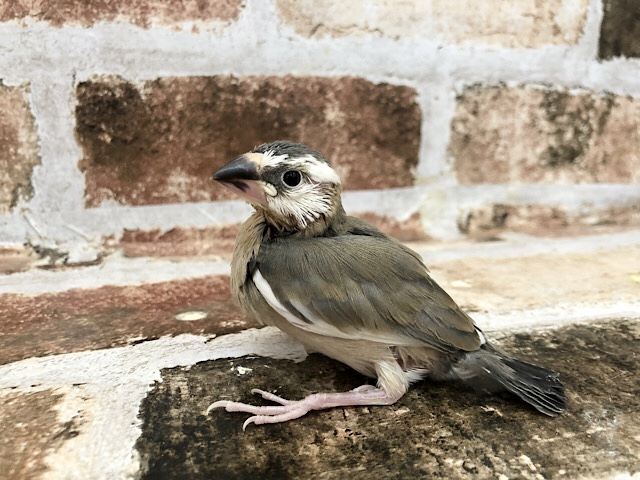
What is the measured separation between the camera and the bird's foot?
0.74 metres

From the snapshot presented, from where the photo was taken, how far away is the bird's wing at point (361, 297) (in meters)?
0.82

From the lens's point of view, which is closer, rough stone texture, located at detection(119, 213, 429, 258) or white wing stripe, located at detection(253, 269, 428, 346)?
white wing stripe, located at detection(253, 269, 428, 346)

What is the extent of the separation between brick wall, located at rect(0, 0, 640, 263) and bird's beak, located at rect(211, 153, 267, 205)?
44cm

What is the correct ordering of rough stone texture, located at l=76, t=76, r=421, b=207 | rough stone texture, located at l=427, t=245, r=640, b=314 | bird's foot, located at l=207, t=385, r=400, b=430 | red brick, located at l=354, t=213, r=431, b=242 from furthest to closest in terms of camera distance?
red brick, located at l=354, t=213, r=431, b=242 < rough stone texture, located at l=76, t=76, r=421, b=207 < rough stone texture, located at l=427, t=245, r=640, b=314 < bird's foot, located at l=207, t=385, r=400, b=430

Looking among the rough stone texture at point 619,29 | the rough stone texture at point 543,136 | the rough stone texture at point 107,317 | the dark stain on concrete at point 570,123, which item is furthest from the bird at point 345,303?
the rough stone texture at point 619,29

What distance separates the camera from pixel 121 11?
3.86 ft

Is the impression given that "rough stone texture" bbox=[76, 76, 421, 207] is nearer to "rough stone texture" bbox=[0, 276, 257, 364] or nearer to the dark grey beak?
"rough stone texture" bbox=[0, 276, 257, 364]

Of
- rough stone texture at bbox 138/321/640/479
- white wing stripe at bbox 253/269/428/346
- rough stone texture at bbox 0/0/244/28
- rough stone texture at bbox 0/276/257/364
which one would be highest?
rough stone texture at bbox 0/0/244/28

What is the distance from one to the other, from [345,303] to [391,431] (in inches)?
7.7

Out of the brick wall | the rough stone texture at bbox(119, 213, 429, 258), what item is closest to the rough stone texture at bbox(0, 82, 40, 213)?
the brick wall

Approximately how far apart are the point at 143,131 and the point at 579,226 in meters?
1.24

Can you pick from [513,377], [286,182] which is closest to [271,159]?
[286,182]

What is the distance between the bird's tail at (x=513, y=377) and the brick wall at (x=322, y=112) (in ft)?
2.18

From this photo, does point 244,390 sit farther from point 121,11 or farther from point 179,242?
point 121,11
